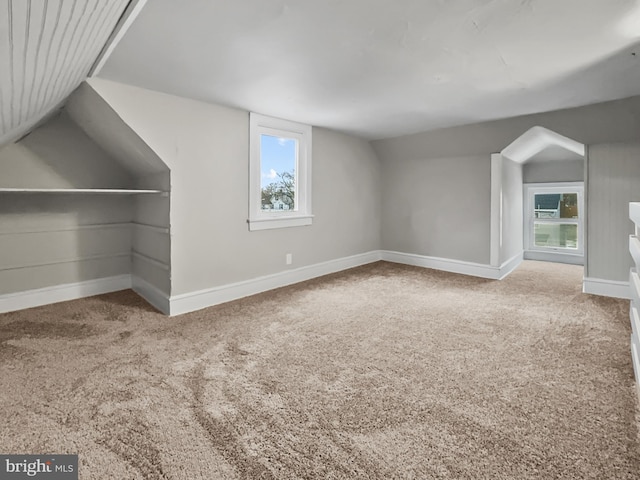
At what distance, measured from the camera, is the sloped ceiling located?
1.16 m

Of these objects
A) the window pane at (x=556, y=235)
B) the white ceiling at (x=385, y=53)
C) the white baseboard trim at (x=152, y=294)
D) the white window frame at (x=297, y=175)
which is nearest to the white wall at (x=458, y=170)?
the white ceiling at (x=385, y=53)

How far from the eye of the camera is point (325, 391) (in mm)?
1735

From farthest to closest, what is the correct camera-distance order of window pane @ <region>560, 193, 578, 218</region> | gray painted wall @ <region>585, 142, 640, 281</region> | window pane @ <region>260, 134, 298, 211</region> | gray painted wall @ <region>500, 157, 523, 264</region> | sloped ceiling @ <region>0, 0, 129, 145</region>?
window pane @ <region>560, 193, 578, 218</region>
gray painted wall @ <region>500, 157, 523, 264</region>
window pane @ <region>260, 134, 298, 211</region>
gray painted wall @ <region>585, 142, 640, 281</region>
sloped ceiling @ <region>0, 0, 129, 145</region>

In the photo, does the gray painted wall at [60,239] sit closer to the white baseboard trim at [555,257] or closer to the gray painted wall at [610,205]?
the gray painted wall at [610,205]

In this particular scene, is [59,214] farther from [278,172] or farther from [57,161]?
[278,172]

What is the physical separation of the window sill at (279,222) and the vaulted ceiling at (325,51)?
3.95 feet

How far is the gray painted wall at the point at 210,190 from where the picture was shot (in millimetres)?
2811

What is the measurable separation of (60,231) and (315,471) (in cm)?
346

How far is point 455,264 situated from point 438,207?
33.4 inches

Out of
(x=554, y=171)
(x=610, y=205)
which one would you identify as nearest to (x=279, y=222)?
(x=610, y=205)

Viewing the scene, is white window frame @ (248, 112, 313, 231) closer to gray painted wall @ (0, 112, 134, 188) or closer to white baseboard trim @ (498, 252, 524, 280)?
gray painted wall @ (0, 112, 134, 188)

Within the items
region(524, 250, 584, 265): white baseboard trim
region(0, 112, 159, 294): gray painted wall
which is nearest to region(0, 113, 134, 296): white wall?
region(0, 112, 159, 294): gray painted wall

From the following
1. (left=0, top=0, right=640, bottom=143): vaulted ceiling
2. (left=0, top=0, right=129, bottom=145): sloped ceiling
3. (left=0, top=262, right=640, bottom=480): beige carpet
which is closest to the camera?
(left=0, top=0, right=129, bottom=145): sloped ceiling

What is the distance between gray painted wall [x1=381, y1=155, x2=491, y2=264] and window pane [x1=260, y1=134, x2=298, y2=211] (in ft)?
6.10
